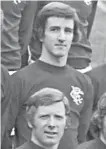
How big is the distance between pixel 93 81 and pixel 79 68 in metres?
0.30

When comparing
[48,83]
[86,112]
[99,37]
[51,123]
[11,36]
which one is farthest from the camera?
[99,37]

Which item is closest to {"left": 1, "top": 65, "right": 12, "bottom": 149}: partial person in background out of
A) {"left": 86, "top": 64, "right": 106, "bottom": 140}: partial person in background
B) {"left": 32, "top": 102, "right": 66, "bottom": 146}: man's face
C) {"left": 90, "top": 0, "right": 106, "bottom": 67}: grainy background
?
{"left": 32, "top": 102, "right": 66, "bottom": 146}: man's face

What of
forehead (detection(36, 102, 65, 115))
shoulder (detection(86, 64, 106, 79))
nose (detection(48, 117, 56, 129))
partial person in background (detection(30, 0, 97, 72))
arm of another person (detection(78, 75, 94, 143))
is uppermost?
partial person in background (detection(30, 0, 97, 72))

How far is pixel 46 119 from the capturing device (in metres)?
4.87

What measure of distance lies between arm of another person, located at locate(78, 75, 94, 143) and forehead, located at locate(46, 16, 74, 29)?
1.49ft

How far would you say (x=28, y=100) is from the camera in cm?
505

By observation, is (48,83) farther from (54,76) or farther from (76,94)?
(76,94)

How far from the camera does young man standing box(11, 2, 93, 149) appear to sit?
529 cm

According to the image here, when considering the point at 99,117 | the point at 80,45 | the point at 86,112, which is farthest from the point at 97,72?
the point at 99,117

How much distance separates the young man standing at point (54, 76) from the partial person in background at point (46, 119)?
321mm

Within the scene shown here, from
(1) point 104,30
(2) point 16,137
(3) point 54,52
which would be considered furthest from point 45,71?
(1) point 104,30

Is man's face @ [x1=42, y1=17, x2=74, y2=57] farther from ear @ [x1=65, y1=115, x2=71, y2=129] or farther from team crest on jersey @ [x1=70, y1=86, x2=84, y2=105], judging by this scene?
ear @ [x1=65, y1=115, x2=71, y2=129]

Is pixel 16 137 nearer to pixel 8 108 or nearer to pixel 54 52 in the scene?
pixel 8 108

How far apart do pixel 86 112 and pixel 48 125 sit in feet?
2.72
